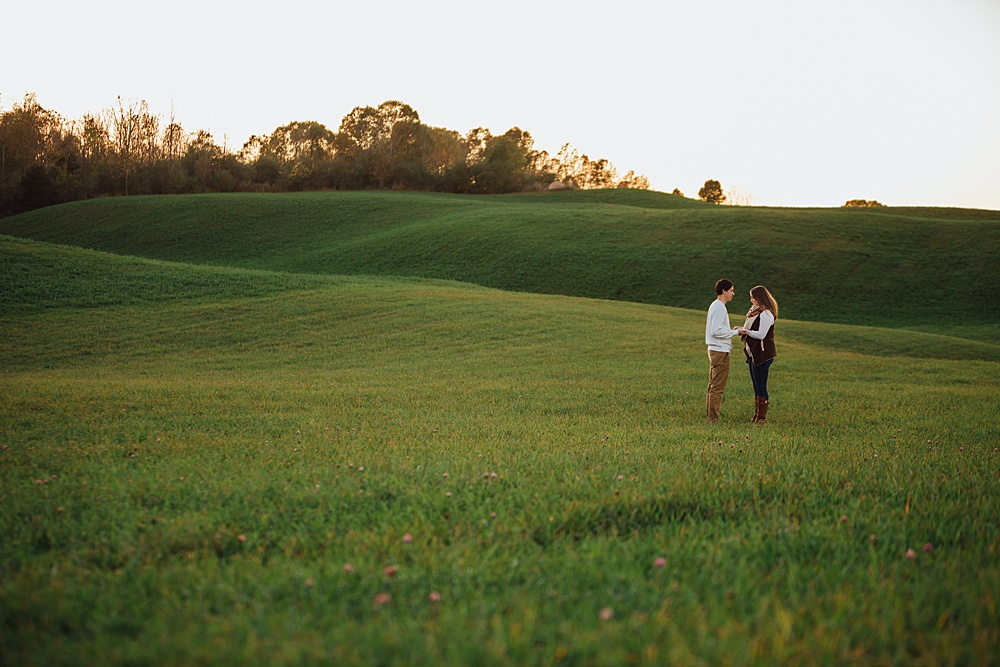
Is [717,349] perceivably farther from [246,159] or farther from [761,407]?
[246,159]

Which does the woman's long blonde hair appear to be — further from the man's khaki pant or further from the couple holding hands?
the man's khaki pant

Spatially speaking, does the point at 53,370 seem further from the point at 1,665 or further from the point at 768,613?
the point at 768,613

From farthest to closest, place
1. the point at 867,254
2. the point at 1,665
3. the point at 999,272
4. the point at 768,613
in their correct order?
the point at 867,254 → the point at 999,272 → the point at 768,613 → the point at 1,665

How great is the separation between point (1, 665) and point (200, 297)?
30234 mm

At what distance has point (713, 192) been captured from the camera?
413ft

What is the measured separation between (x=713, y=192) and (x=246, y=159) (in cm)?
8458

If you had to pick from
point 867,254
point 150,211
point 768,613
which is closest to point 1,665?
point 768,613

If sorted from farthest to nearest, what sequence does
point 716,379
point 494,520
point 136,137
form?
point 136,137 → point 716,379 → point 494,520

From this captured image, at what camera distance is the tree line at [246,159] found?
278ft

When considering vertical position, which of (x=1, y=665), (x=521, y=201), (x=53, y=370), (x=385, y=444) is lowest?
(x=53, y=370)

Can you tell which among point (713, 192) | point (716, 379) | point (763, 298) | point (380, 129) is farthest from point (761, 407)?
point (713, 192)

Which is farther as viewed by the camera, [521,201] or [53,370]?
[521,201]

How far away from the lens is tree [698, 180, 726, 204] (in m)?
126

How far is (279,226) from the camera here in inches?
2699
